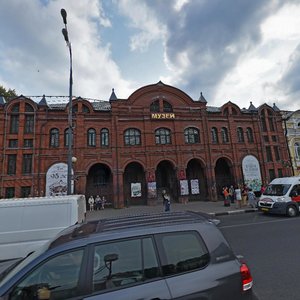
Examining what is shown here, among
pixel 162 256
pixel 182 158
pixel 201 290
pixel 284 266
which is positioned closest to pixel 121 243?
pixel 162 256

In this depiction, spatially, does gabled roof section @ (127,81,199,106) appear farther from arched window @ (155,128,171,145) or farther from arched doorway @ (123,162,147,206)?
arched doorway @ (123,162,147,206)

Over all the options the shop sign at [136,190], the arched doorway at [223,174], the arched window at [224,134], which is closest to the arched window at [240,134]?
the arched window at [224,134]

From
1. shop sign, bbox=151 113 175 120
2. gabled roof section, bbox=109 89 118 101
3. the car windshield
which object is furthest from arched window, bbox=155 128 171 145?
the car windshield

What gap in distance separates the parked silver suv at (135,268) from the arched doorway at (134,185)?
1928 centimetres

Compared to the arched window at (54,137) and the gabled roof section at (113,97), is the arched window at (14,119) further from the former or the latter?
the gabled roof section at (113,97)

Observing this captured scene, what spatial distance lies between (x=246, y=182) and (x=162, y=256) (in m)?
24.6

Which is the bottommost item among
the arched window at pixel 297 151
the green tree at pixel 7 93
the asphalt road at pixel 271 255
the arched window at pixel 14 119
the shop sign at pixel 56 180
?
the asphalt road at pixel 271 255

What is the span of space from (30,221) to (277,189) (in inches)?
569

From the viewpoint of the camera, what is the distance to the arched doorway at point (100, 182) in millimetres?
21545

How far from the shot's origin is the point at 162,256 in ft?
7.81

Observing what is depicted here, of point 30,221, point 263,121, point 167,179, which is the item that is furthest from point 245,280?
point 263,121

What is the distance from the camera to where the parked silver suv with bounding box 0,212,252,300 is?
2.15 meters

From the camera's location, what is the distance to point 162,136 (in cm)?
2338

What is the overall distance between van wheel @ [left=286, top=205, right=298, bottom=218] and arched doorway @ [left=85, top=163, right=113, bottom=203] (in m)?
15.8
